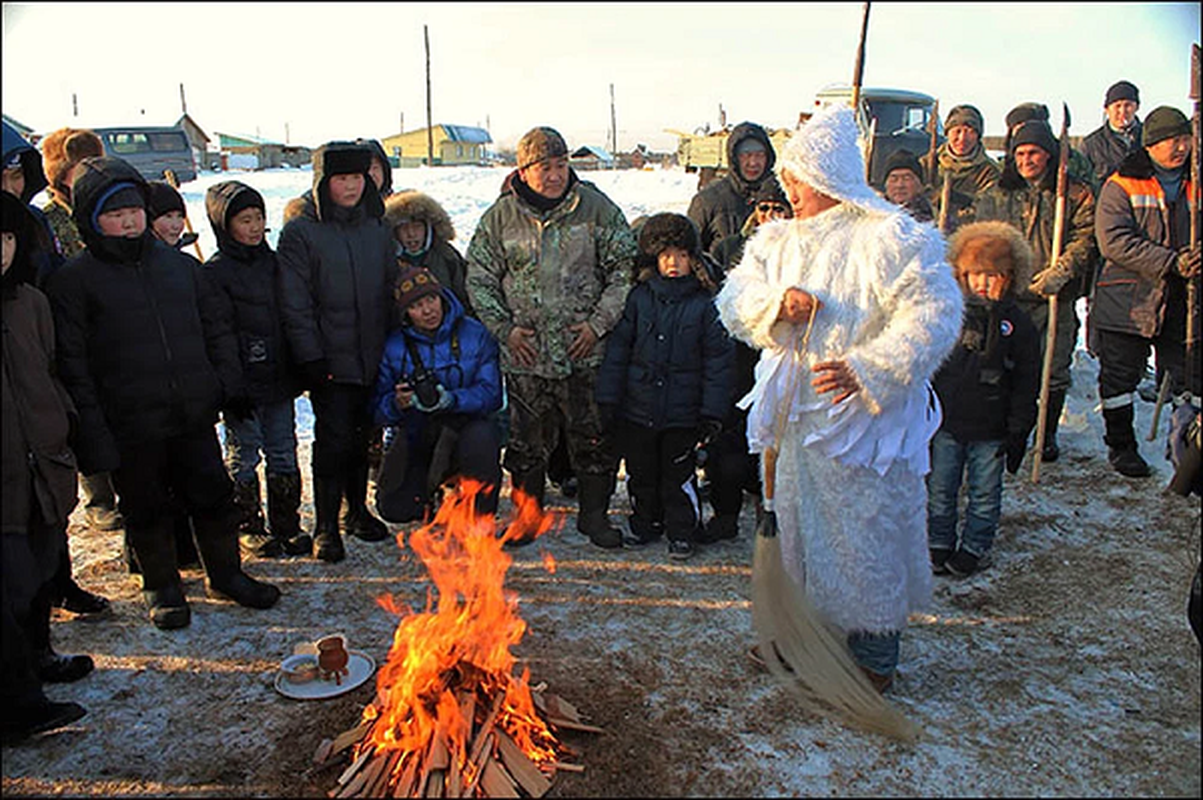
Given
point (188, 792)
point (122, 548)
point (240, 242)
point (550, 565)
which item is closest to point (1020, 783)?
point (550, 565)

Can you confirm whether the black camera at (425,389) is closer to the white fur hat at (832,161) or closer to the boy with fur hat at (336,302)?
the boy with fur hat at (336,302)

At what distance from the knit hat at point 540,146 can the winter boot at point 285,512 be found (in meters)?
2.40

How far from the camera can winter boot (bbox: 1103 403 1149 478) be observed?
20.6ft

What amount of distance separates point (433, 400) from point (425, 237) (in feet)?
4.96

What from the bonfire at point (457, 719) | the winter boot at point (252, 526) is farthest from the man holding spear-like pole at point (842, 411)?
the winter boot at point (252, 526)

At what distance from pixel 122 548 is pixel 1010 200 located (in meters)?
6.71

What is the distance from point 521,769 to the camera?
2.97 metres

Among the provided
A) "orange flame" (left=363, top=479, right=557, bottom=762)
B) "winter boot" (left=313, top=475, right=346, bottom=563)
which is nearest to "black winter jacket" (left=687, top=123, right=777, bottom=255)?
"winter boot" (left=313, top=475, right=346, bottom=563)

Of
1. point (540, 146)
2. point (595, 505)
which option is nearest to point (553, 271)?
point (540, 146)

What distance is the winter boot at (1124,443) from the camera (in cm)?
629

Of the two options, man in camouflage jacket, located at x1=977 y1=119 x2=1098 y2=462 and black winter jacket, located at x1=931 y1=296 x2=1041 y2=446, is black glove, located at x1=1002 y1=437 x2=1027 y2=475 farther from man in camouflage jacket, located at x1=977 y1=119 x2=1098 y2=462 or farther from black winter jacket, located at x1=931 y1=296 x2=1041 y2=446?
man in camouflage jacket, located at x1=977 y1=119 x2=1098 y2=462

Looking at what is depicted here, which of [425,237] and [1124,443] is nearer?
[425,237]

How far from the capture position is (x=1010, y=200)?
21.3 ft

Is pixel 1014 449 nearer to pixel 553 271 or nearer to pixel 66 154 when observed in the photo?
pixel 553 271
